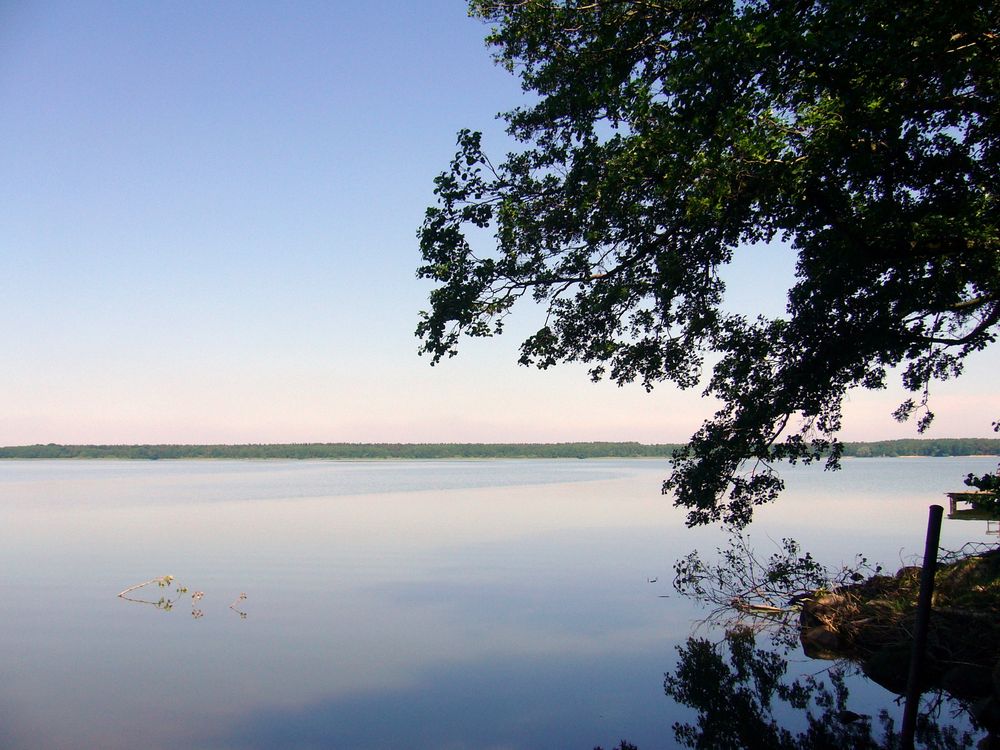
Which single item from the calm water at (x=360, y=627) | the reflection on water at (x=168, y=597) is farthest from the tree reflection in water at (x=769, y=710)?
the reflection on water at (x=168, y=597)

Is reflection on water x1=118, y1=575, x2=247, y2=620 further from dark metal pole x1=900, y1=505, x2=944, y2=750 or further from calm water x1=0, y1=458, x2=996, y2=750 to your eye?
dark metal pole x1=900, y1=505, x2=944, y2=750

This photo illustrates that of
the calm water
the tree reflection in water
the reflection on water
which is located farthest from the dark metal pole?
the reflection on water

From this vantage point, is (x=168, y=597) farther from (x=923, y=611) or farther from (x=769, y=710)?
(x=923, y=611)

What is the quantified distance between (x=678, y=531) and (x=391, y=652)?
66.4 ft

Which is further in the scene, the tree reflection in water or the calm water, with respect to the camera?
the calm water

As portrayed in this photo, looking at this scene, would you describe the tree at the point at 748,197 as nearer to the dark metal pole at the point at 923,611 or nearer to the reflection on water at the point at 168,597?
the dark metal pole at the point at 923,611

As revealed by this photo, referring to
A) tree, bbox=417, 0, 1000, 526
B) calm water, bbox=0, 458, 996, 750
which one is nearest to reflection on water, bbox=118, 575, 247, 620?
calm water, bbox=0, 458, 996, 750

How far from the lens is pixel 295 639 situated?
16.2m

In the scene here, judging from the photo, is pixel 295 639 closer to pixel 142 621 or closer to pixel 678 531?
pixel 142 621

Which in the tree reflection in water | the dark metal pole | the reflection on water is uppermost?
the dark metal pole

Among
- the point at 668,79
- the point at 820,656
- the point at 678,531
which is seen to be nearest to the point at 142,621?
the point at 820,656

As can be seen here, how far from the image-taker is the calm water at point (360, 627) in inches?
453

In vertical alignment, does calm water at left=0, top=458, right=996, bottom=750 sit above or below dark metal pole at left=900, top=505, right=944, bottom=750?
below

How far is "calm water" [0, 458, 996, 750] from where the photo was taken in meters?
11.5
